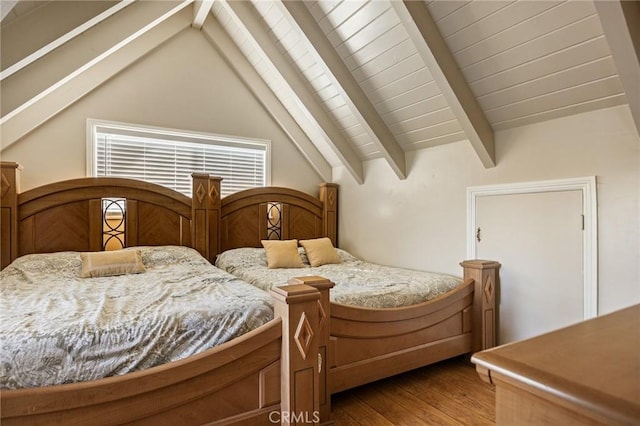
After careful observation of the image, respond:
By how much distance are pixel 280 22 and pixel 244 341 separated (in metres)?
2.69

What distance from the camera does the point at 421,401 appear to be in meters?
2.17

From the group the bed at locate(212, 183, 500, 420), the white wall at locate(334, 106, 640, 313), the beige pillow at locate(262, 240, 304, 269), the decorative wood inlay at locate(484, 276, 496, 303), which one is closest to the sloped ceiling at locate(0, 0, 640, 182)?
the white wall at locate(334, 106, 640, 313)

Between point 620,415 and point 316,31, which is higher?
point 316,31

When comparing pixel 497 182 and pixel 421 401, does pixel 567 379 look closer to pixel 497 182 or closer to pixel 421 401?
pixel 421 401

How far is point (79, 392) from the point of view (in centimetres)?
126

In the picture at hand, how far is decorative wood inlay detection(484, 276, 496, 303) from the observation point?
263cm

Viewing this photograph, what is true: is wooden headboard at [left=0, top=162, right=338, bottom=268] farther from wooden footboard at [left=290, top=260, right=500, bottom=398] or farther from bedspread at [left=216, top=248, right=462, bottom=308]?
wooden footboard at [left=290, top=260, right=500, bottom=398]

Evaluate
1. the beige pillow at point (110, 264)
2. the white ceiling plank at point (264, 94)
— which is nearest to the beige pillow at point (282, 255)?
the beige pillow at point (110, 264)

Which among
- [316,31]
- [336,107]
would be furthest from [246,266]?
[316,31]

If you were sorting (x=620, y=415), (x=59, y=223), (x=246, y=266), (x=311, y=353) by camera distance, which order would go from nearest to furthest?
(x=620, y=415)
(x=311, y=353)
(x=59, y=223)
(x=246, y=266)

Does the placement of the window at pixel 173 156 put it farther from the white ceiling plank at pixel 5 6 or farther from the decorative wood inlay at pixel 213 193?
the white ceiling plank at pixel 5 6

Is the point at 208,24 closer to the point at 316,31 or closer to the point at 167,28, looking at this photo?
the point at 167,28

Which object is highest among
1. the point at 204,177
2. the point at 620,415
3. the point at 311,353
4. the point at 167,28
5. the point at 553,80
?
the point at 167,28

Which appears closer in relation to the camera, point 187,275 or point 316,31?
point 187,275
